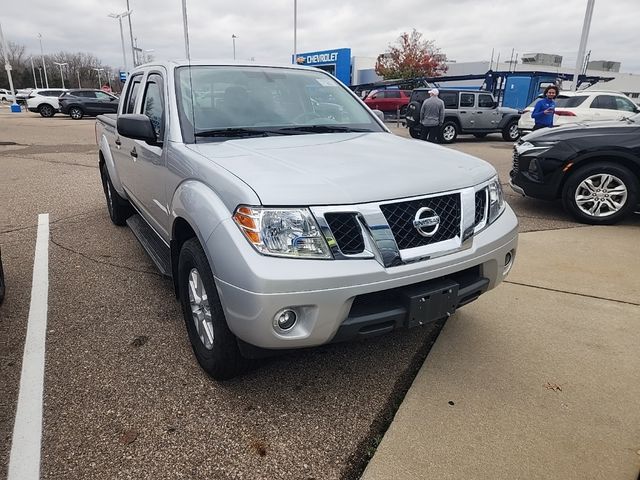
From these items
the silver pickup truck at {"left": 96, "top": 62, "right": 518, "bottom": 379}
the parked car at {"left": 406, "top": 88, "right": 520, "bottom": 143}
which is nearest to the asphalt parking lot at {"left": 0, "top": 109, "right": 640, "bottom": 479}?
the silver pickup truck at {"left": 96, "top": 62, "right": 518, "bottom": 379}

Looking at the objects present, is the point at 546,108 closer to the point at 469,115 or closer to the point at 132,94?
the point at 469,115

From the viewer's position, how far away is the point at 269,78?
357 centimetres

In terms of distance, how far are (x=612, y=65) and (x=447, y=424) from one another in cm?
8706

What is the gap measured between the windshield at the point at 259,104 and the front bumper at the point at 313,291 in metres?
1.15

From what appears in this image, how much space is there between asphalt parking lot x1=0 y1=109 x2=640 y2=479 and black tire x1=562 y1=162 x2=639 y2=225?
3.80m

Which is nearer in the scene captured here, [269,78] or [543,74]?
[269,78]

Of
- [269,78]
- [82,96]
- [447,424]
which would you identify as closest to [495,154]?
[269,78]

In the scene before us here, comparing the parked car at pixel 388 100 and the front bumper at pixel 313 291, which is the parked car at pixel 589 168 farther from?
the parked car at pixel 388 100

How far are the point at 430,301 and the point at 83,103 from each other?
27.7 meters

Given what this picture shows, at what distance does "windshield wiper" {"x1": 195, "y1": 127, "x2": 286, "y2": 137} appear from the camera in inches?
118

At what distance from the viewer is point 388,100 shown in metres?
24.7

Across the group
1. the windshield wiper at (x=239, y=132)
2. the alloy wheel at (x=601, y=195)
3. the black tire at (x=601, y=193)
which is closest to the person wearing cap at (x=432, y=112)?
the black tire at (x=601, y=193)

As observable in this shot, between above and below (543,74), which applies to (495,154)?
below

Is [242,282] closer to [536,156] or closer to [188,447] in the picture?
[188,447]
